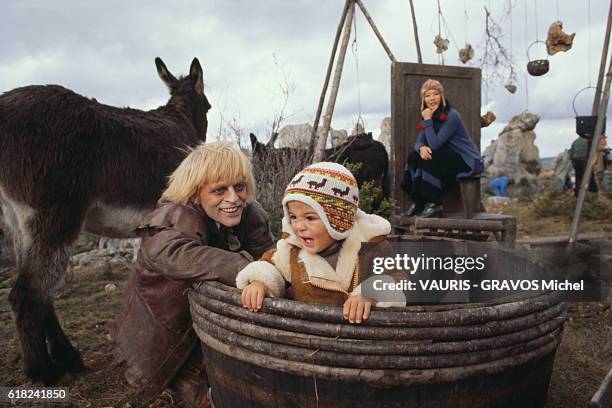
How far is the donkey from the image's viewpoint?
2822 millimetres

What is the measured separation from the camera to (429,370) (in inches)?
52.7

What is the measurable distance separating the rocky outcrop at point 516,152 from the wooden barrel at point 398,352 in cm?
2359

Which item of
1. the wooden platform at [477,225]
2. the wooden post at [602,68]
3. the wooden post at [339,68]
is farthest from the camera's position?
the wooden post at [339,68]

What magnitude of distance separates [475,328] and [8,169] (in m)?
2.69

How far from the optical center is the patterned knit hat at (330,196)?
1799mm

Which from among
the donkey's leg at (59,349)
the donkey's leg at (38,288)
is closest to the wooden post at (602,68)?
the donkey's leg at (38,288)

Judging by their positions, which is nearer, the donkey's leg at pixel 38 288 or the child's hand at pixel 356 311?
the child's hand at pixel 356 311

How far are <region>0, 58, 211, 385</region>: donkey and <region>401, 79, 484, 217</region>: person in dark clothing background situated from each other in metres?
2.38

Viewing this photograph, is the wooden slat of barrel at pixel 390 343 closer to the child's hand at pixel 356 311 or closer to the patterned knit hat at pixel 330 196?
the child's hand at pixel 356 311

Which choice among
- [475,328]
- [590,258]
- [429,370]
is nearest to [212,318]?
[429,370]

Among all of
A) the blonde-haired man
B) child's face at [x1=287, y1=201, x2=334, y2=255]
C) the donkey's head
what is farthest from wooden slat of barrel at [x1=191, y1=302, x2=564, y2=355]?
the donkey's head

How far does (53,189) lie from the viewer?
2850 mm

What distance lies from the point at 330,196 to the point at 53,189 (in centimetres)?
189

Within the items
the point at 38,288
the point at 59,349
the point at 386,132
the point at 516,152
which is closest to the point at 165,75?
the point at 38,288
